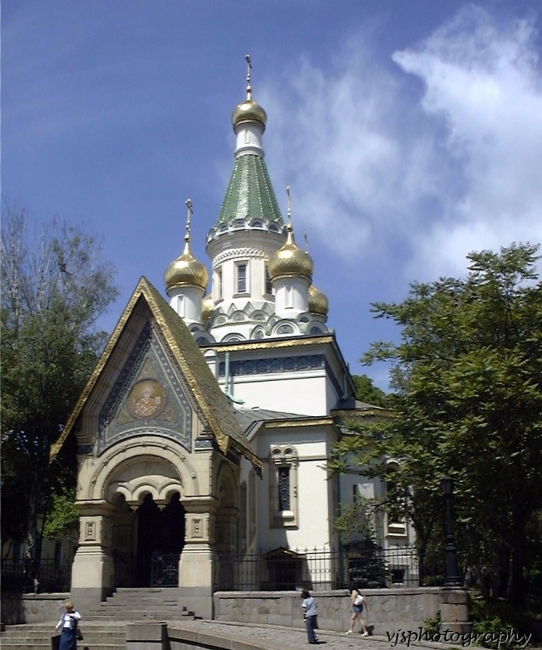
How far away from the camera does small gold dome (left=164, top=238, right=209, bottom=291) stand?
28750 mm

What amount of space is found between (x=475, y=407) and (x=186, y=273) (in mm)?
16023

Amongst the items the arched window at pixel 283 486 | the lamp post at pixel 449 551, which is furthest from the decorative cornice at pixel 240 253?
the lamp post at pixel 449 551

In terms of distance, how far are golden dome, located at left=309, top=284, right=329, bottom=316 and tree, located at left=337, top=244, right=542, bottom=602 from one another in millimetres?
12886

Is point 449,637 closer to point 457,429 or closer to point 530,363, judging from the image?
point 457,429

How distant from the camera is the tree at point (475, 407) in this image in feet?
46.9

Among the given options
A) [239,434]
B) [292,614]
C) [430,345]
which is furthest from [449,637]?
[239,434]

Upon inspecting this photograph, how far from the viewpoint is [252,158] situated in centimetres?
3198

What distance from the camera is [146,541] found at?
18.5 meters

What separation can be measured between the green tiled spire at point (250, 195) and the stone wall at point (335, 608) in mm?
17701

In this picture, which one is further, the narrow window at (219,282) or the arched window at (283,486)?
the narrow window at (219,282)

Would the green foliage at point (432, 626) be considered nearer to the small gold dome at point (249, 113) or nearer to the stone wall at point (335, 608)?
the stone wall at point (335, 608)

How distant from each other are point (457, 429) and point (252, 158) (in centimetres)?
1985

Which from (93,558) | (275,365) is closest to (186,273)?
(275,365)

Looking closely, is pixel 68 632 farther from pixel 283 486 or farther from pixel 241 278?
pixel 241 278
